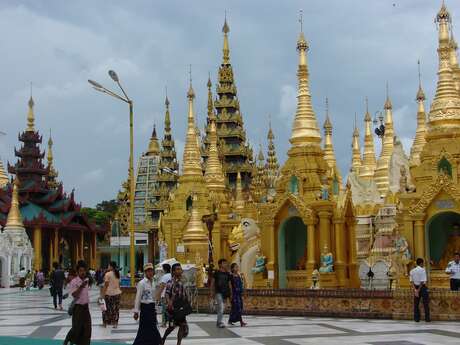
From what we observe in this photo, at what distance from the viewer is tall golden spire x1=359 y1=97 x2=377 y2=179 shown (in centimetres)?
3875

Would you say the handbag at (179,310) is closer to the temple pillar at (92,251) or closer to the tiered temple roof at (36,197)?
the tiered temple roof at (36,197)

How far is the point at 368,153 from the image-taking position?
39906 millimetres

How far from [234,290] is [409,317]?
4.38 m

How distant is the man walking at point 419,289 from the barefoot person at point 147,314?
723 centimetres

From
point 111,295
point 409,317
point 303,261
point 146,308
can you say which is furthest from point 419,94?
point 146,308

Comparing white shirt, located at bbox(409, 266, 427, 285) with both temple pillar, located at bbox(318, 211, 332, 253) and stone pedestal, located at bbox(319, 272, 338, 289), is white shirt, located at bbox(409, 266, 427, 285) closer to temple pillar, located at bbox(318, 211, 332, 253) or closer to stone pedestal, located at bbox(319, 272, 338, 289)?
stone pedestal, located at bbox(319, 272, 338, 289)

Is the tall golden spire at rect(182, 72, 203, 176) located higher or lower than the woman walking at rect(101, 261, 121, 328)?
higher

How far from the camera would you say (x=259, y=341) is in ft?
43.5

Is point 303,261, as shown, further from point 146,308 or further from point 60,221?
point 60,221

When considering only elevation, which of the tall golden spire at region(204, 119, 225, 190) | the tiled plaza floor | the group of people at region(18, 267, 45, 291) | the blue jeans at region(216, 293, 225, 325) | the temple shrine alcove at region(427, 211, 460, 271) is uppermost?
the tall golden spire at region(204, 119, 225, 190)

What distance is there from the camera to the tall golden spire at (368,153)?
38.8m

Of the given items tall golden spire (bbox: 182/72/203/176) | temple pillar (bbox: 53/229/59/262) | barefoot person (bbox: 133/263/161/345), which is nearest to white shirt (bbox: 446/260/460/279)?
barefoot person (bbox: 133/263/161/345)

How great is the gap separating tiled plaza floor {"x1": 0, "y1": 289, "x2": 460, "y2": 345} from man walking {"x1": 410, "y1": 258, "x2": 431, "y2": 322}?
389 mm

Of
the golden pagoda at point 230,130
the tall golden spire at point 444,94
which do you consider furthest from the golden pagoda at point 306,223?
the golden pagoda at point 230,130
